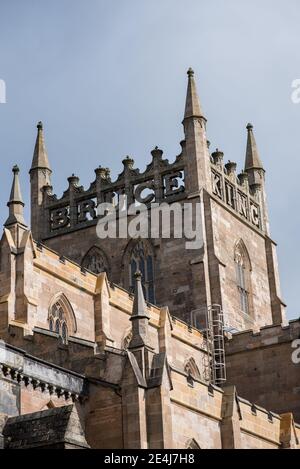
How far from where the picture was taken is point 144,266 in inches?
2228

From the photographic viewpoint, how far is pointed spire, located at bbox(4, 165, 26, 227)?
42.5m

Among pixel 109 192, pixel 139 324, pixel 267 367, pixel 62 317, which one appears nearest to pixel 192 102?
pixel 109 192

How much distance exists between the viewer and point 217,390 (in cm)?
4047

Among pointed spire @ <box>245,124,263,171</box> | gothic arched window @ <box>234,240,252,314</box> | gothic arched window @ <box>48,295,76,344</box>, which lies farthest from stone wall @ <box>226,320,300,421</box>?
pointed spire @ <box>245,124,263,171</box>

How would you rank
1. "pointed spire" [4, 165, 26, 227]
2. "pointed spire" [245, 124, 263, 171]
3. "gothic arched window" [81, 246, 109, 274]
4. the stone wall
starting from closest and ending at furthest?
"pointed spire" [4, 165, 26, 227] < the stone wall < "gothic arched window" [81, 246, 109, 274] < "pointed spire" [245, 124, 263, 171]

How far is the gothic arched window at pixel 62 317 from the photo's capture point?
44812 millimetres

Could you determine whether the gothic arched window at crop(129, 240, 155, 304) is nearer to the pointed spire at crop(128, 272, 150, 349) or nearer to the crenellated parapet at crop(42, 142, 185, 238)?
the crenellated parapet at crop(42, 142, 185, 238)

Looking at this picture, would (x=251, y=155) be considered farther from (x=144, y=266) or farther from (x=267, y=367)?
(x=267, y=367)

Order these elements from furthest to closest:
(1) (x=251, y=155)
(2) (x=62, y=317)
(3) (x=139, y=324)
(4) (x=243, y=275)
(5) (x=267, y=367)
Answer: (1) (x=251, y=155) < (4) (x=243, y=275) < (5) (x=267, y=367) < (2) (x=62, y=317) < (3) (x=139, y=324)

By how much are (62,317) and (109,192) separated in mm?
14961

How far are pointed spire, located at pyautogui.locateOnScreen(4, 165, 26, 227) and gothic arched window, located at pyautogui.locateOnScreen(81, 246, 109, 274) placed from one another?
47.1 feet

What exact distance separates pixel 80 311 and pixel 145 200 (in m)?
13.1

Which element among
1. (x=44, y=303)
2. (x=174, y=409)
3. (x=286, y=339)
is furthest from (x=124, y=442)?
(x=286, y=339)
